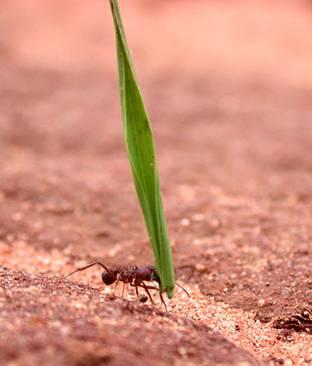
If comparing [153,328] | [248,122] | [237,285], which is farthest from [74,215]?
[248,122]

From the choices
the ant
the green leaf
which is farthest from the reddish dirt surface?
the green leaf

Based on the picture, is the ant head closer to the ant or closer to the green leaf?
the ant

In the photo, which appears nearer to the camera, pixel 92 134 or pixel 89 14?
pixel 92 134

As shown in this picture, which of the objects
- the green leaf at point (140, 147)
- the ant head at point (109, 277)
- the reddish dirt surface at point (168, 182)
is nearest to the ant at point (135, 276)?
the ant head at point (109, 277)

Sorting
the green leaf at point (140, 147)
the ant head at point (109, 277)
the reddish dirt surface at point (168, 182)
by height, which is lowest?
the reddish dirt surface at point (168, 182)

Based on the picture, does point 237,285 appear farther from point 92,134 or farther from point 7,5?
point 7,5

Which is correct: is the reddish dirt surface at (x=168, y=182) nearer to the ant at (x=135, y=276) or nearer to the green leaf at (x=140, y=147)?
the ant at (x=135, y=276)
